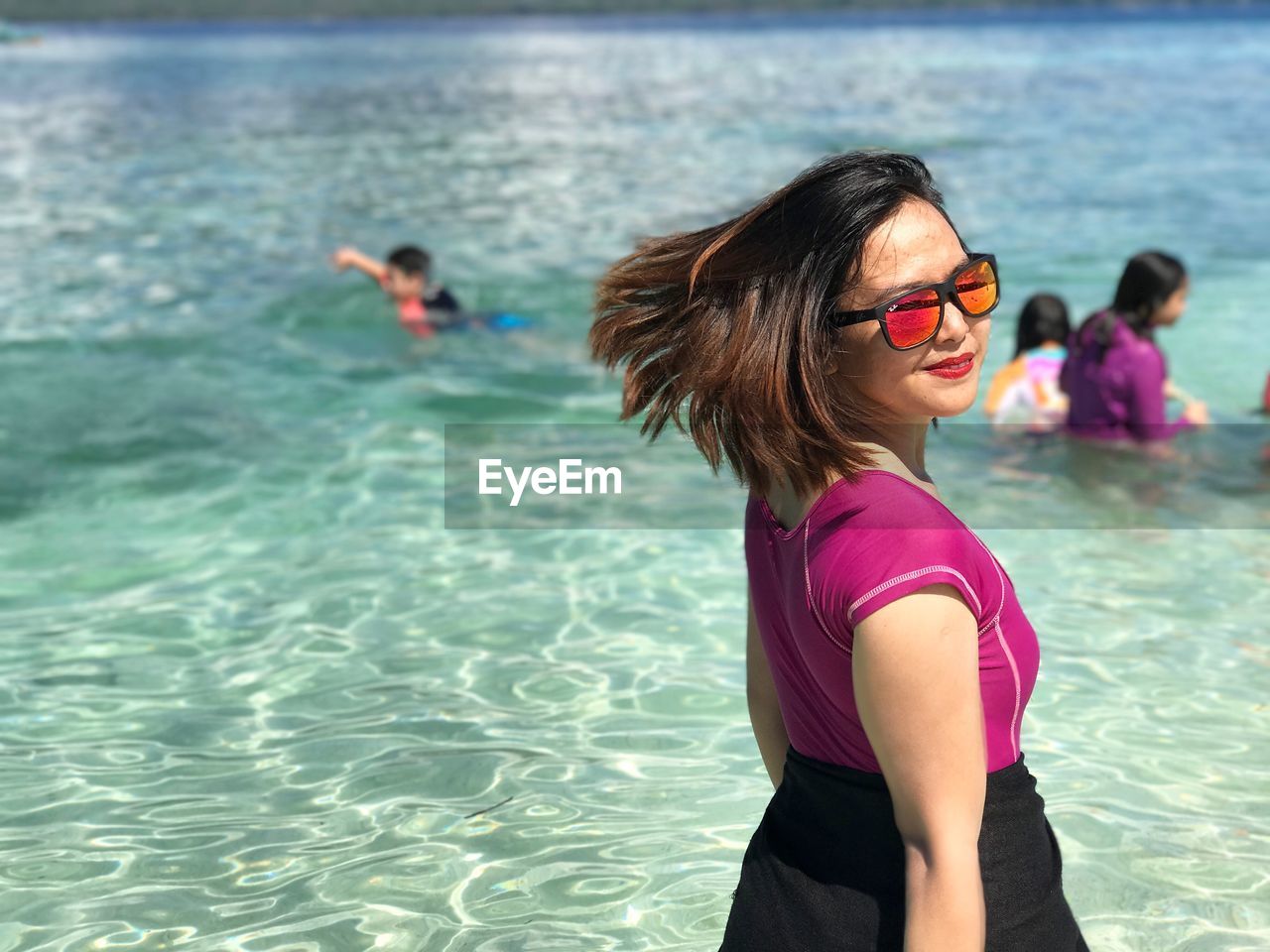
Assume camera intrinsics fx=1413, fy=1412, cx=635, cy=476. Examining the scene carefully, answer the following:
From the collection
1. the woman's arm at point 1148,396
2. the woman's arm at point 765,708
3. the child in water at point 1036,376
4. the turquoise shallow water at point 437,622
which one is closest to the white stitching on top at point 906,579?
the woman's arm at point 765,708

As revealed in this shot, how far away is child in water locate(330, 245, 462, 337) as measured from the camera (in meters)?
9.42

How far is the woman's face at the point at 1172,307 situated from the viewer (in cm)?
616

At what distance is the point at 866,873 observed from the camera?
1.68 meters

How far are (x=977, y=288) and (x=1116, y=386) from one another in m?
5.11

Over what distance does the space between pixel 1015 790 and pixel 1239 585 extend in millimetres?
3927

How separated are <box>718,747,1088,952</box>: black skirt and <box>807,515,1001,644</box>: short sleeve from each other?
25 cm

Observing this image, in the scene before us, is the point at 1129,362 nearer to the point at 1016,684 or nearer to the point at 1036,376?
the point at 1036,376

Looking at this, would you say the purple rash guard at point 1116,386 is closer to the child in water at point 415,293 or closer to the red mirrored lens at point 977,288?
the child in water at point 415,293

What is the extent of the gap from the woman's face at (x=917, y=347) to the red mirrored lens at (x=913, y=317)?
1cm

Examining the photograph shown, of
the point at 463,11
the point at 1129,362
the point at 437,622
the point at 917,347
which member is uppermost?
the point at 463,11

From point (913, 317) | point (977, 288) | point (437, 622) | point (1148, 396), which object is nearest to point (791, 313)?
point (913, 317)

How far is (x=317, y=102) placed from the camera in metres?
29.3

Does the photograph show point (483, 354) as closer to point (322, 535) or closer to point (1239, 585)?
point (322, 535)

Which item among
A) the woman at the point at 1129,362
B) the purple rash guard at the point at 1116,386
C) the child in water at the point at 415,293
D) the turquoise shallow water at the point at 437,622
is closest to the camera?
the turquoise shallow water at the point at 437,622
